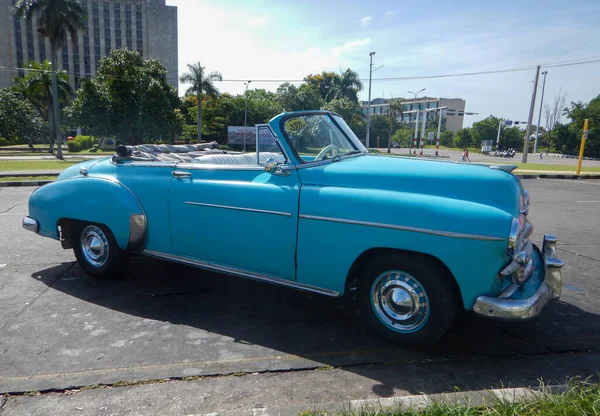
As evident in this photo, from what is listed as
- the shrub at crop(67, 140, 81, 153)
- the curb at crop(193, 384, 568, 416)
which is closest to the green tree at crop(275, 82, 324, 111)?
the shrub at crop(67, 140, 81, 153)

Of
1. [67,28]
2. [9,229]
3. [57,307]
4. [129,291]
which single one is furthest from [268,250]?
[67,28]

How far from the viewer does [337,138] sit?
12.9ft

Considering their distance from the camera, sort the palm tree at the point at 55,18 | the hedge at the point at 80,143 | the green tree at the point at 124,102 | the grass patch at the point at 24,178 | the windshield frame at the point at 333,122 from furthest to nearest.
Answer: the hedge at the point at 80,143, the green tree at the point at 124,102, the palm tree at the point at 55,18, the grass patch at the point at 24,178, the windshield frame at the point at 333,122

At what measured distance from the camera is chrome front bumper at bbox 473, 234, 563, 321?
8.55ft

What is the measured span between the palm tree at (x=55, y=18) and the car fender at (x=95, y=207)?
90.4ft

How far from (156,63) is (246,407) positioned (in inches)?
1389

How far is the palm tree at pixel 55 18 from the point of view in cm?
2828

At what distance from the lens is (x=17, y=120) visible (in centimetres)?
4188

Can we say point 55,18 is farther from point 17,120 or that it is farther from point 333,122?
point 333,122

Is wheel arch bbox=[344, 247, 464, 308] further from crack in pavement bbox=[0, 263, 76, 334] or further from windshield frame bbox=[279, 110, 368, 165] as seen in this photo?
crack in pavement bbox=[0, 263, 76, 334]

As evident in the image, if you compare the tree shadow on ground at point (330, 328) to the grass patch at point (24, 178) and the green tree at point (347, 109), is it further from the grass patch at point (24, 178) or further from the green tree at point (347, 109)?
the green tree at point (347, 109)

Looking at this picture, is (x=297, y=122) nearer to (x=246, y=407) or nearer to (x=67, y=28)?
(x=246, y=407)

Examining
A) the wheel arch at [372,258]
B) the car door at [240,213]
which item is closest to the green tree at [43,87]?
the car door at [240,213]

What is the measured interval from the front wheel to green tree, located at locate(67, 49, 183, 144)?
3112 centimetres
